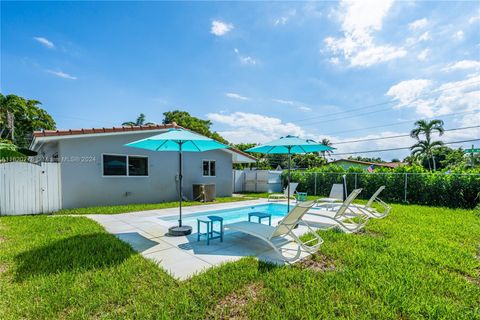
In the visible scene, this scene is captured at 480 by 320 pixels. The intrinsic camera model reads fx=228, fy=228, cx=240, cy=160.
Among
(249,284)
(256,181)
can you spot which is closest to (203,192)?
(256,181)

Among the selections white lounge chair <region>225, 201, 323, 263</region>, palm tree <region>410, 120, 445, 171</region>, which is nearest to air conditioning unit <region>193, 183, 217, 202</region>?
white lounge chair <region>225, 201, 323, 263</region>

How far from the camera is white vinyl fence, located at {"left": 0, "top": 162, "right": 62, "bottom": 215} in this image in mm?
8773

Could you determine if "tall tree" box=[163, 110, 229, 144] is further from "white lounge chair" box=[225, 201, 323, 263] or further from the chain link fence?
"white lounge chair" box=[225, 201, 323, 263]

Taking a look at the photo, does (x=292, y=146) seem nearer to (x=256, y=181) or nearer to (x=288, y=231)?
(x=288, y=231)

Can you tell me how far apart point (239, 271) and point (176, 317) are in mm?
1427

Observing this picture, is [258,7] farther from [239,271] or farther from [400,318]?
[400,318]

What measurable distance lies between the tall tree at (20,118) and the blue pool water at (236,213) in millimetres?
28505

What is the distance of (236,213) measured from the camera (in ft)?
36.6

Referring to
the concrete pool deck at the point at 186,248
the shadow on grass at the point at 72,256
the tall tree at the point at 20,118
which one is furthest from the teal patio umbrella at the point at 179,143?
the tall tree at the point at 20,118

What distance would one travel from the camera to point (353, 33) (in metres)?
11.4

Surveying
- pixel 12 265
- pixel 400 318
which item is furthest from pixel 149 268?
pixel 400 318

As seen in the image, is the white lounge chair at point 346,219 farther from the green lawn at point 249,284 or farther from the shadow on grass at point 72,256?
the shadow on grass at point 72,256

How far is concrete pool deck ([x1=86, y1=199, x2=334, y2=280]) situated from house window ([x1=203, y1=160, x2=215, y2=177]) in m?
8.22

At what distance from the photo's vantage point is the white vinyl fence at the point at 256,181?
20.4 m
